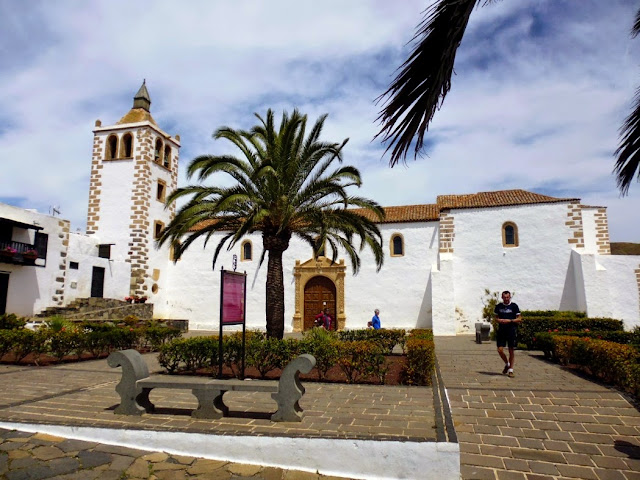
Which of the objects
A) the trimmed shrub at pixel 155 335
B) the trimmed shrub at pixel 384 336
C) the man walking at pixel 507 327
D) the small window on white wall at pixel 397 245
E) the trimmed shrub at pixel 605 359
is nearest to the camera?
the trimmed shrub at pixel 605 359

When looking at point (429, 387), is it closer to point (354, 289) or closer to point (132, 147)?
point (354, 289)

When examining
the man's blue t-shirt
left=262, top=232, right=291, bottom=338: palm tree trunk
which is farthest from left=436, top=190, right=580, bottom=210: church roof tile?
the man's blue t-shirt

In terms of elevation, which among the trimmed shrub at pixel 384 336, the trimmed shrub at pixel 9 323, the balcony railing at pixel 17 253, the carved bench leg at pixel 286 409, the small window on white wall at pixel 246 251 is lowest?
the carved bench leg at pixel 286 409

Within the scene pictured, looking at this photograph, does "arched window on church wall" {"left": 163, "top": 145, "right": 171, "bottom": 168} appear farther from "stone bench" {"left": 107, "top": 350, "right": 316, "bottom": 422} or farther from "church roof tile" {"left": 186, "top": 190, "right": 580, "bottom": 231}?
"stone bench" {"left": 107, "top": 350, "right": 316, "bottom": 422}

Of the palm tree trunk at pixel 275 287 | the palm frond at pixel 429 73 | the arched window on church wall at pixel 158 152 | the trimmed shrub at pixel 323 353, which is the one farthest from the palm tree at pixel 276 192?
the arched window on church wall at pixel 158 152

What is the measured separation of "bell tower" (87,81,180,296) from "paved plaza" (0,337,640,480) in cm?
1609

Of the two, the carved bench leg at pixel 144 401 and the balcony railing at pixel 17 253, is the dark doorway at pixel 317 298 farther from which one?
the carved bench leg at pixel 144 401

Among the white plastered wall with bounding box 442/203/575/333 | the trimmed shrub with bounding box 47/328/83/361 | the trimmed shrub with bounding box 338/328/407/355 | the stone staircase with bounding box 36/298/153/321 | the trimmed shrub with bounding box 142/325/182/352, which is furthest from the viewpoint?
the white plastered wall with bounding box 442/203/575/333

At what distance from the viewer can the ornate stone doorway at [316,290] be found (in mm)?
22547

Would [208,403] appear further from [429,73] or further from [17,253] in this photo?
[17,253]

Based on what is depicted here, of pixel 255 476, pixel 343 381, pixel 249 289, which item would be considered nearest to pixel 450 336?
pixel 249 289

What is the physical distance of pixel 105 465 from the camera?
4.24 m

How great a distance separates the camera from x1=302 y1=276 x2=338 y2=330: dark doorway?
74.2 feet

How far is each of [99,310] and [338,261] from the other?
37.3 feet
